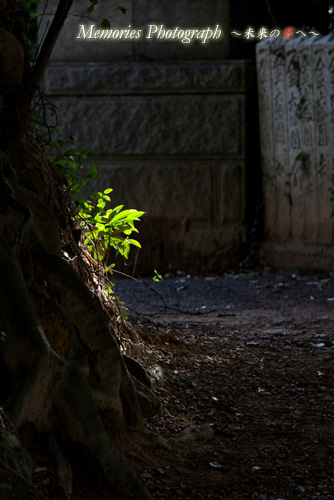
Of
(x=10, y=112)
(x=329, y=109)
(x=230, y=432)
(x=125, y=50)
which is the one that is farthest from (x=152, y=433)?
(x=125, y=50)

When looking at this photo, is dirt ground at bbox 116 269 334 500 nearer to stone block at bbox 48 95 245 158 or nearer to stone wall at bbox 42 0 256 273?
stone wall at bbox 42 0 256 273

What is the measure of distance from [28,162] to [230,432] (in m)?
1.28

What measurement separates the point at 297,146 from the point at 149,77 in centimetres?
163

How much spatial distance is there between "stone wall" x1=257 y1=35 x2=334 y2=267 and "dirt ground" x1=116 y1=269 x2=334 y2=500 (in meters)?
1.45

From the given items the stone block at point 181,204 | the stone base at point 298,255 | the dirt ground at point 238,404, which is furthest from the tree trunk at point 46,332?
the stone block at point 181,204

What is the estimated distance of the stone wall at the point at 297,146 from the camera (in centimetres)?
637

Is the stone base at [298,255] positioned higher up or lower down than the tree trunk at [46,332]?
higher up

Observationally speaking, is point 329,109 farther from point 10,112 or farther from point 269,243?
point 10,112

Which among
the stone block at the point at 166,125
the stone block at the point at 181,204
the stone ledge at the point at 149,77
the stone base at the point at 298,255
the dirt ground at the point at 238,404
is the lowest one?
the dirt ground at the point at 238,404

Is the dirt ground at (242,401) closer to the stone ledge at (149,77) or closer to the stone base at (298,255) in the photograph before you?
the stone base at (298,255)

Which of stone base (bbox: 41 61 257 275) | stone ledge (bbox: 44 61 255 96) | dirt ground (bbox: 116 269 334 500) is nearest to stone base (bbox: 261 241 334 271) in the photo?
stone base (bbox: 41 61 257 275)

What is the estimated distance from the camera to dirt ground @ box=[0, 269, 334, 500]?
2209mm

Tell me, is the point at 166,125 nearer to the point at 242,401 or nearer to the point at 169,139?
the point at 169,139

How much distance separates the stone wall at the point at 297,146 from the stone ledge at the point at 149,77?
27 centimetres
